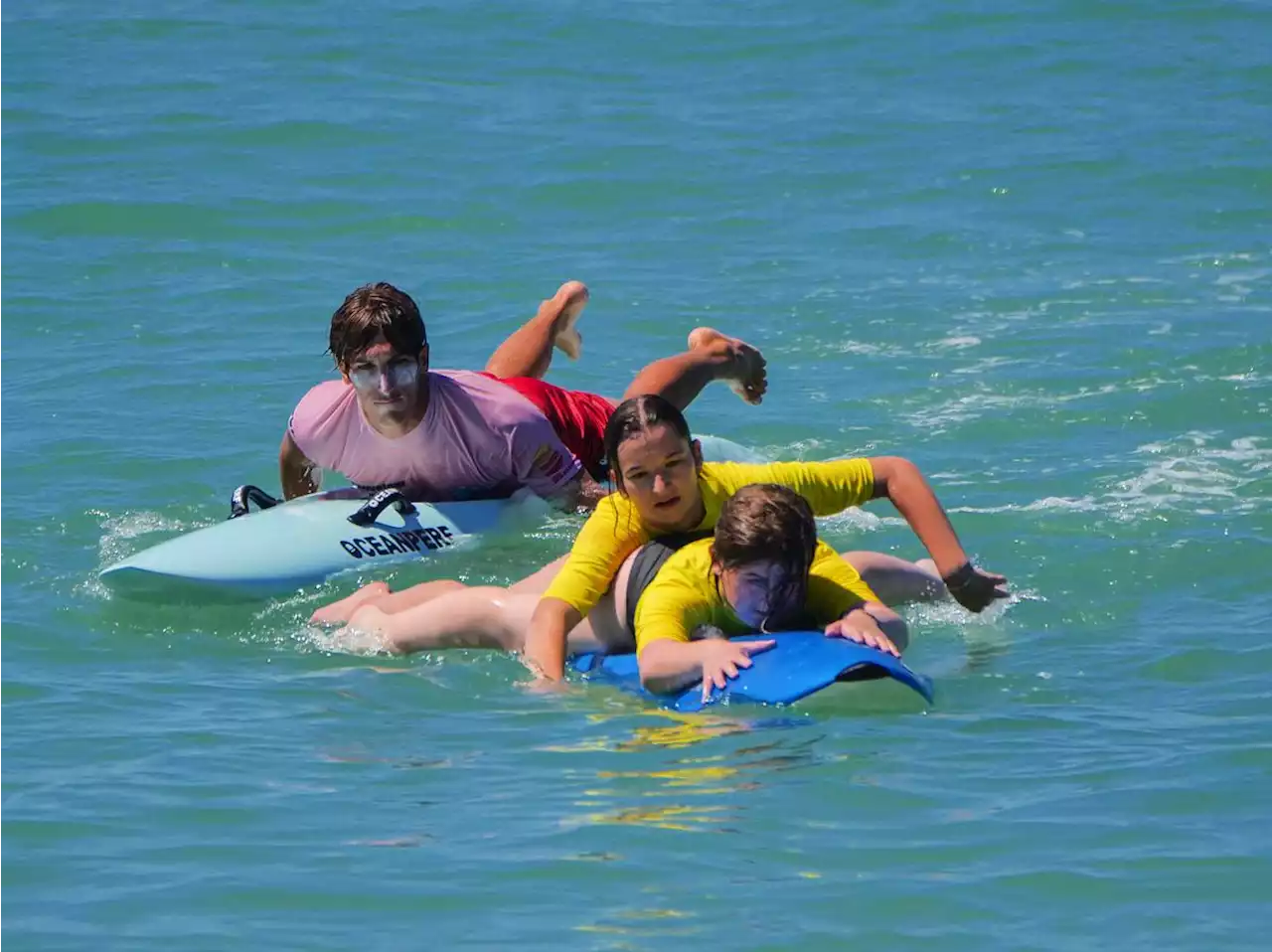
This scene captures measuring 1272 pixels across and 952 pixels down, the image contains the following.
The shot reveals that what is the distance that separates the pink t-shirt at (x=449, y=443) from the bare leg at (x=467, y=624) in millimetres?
1301

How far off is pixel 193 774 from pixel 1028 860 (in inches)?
90.1

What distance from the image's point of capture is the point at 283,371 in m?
11.6

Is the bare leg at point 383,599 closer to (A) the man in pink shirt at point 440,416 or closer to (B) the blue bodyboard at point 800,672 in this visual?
(A) the man in pink shirt at point 440,416

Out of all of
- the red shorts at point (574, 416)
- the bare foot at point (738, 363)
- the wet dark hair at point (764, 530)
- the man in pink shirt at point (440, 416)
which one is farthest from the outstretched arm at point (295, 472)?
the wet dark hair at point (764, 530)

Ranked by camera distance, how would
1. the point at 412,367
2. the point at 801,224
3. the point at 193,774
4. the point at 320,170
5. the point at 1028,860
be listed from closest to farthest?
the point at 1028,860 → the point at 193,774 → the point at 412,367 → the point at 801,224 → the point at 320,170

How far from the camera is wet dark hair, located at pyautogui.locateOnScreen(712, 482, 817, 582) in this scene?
6.20 meters

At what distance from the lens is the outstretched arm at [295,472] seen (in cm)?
867

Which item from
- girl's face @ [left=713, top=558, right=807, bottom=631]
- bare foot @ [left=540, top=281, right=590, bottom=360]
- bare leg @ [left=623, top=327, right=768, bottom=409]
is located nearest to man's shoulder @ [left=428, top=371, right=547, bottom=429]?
bare leg @ [left=623, top=327, right=768, bottom=409]

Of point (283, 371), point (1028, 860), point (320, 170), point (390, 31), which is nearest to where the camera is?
point (1028, 860)

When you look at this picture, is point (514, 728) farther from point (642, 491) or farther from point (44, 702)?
point (44, 702)

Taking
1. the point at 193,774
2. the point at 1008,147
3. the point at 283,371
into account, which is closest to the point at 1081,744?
the point at 193,774

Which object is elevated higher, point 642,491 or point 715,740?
point 642,491

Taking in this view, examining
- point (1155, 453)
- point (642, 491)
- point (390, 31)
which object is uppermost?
point (390, 31)

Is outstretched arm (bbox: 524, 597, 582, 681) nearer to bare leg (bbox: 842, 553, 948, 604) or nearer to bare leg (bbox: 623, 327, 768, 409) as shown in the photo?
bare leg (bbox: 842, 553, 948, 604)
